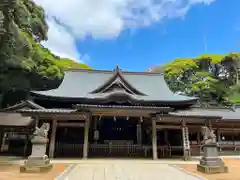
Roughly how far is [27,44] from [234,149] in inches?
747

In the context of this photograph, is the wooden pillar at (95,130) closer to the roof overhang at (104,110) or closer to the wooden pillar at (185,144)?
the roof overhang at (104,110)

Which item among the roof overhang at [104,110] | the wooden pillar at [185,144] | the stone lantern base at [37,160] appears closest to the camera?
the stone lantern base at [37,160]

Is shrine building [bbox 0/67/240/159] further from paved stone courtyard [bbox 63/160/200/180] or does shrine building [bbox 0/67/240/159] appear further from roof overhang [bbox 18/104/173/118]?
paved stone courtyard [bbox 63/160/200/180]

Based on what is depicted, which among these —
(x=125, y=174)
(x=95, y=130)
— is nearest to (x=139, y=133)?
(x=95, y=130)

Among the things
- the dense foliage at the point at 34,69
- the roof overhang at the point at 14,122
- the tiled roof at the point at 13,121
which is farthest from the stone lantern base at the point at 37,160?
the dense foliage at the point at 34,69

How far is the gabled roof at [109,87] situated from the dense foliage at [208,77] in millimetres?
16975

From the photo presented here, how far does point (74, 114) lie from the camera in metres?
13.3

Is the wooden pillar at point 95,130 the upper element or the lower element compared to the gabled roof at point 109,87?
lower

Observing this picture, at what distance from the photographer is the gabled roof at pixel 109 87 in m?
16.6

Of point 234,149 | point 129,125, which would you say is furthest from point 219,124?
point 129,125

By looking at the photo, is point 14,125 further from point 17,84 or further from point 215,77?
point 215,77

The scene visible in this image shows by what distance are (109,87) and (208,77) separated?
24.6 m

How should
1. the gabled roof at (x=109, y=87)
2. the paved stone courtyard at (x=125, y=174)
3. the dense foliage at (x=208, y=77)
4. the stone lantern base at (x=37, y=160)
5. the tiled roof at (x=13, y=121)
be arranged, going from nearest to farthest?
the paved stone courtyard at (x=125, y=174) < the stone lantern base at (x=37, y=160) < the tiled roof at (x=13, y=121) < the gabled roof at (x=109, y=87) < the dense foliage at (x=208, y=77)

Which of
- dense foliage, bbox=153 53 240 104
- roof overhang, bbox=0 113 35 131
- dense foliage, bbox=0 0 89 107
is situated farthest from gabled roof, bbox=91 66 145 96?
dense foliage, bbox=153 53 240 104
